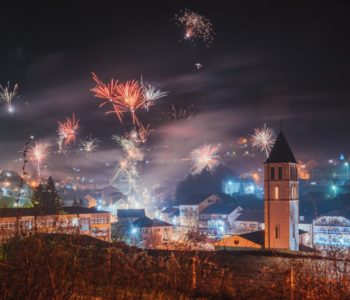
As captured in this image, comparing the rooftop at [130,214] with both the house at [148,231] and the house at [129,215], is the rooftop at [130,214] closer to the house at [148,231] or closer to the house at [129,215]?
the house at [129,215]

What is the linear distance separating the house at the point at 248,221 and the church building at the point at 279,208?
16.3 metres

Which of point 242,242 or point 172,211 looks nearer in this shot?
point 242,242

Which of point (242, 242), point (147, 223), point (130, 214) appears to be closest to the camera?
point (242, 242)

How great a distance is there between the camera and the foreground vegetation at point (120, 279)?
4930 millimetres

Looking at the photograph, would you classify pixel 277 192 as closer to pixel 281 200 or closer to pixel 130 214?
pixel 281 200

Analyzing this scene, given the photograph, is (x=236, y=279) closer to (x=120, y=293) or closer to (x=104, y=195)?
(x=120, y=293)

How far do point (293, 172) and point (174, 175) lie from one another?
7265 centimetres

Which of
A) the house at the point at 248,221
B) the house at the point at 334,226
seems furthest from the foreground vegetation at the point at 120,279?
the house at the point at 248,221

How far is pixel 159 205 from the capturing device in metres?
92.9

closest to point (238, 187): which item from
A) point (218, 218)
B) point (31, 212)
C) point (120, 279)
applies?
point (218, 218)

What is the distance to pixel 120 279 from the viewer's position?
25.2 feet

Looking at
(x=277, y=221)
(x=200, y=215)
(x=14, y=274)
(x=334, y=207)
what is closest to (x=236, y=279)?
(x=14, y=274)

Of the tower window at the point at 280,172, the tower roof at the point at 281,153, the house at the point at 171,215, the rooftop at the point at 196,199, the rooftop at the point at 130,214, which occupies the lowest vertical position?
the house at the point at 171,215

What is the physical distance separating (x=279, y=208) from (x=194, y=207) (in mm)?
29312
